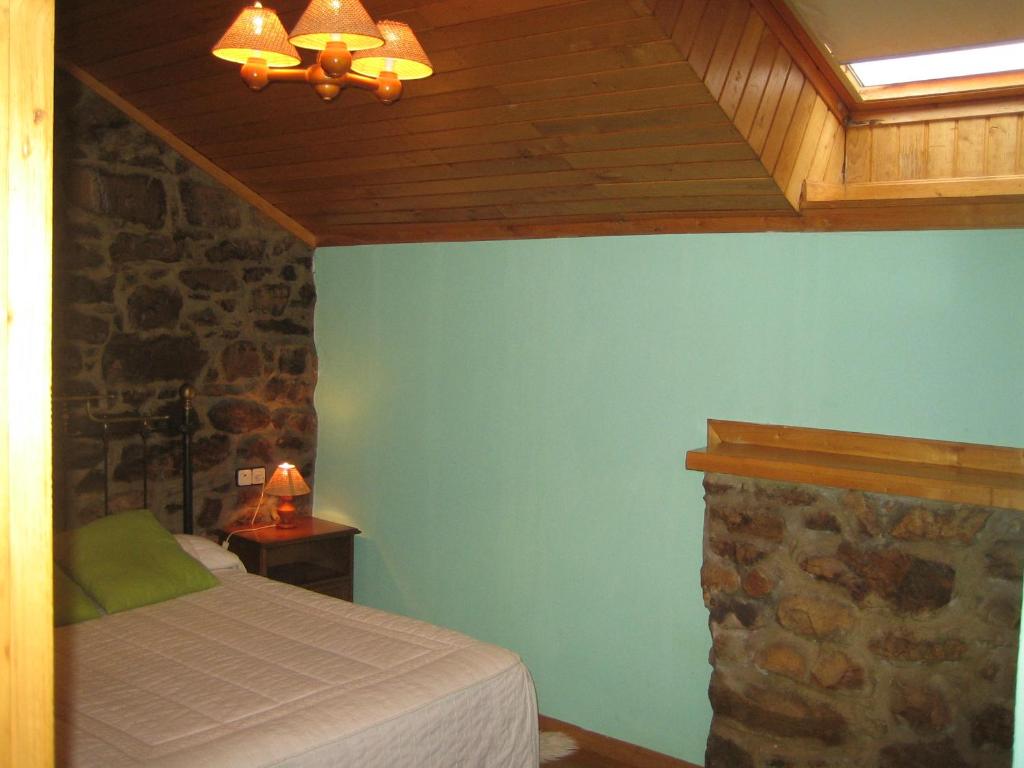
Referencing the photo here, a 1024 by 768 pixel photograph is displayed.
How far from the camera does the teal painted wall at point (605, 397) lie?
3061 mm

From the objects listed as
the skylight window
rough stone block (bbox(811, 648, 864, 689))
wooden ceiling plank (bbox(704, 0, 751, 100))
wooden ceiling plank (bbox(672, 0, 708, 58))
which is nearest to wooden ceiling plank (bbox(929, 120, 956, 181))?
the skylight window

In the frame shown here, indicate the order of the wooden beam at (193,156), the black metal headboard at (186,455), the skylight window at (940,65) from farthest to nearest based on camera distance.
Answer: the black metal headboard at (186,455), the wooden beam at (193,156), the skylight window at (940,65)

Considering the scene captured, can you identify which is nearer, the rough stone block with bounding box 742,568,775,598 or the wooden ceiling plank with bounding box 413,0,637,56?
the wooden ceiling plank with bounding box 413,0,637,56

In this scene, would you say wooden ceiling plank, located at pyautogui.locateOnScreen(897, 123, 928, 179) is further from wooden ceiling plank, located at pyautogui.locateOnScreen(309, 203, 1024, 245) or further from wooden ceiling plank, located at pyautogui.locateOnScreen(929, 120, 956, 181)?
wooden ceiling plank, located at pyautogui.locateOnScreen(309, 203, 1024, 245)

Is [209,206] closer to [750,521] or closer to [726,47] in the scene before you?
[726,47]

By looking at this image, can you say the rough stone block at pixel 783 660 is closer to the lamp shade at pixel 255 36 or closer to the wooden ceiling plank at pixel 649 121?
the wooden ceiling plank at pixel 649 121

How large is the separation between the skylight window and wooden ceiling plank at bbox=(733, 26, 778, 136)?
34 centimetres

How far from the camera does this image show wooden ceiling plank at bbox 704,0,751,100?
8.81 feet

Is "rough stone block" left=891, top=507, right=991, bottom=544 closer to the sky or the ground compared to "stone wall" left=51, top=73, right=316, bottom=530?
closer to the ground

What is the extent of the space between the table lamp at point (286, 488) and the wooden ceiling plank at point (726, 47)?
2.78m

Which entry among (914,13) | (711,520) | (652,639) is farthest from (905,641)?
(914,13)

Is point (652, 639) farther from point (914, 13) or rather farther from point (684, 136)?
point (914, 13)

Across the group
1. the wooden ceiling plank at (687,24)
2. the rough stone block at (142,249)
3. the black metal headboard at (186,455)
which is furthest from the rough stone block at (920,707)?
the rough stone block at (142,249)

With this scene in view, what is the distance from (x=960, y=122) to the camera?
306cm
